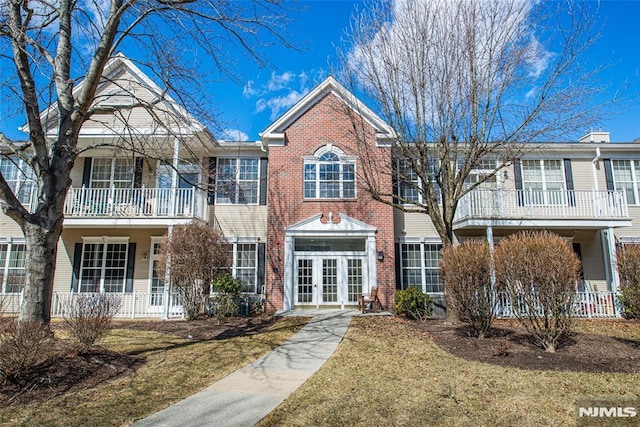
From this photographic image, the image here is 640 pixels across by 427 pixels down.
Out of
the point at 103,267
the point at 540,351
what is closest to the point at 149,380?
the point at 540,351

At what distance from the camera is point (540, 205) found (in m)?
14.9

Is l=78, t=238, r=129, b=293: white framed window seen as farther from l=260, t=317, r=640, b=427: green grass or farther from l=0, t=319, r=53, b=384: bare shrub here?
l=260, t=317, r=640, b=427: green grass

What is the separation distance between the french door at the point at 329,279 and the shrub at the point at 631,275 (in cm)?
775

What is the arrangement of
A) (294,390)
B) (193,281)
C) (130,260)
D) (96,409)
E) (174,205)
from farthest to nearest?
(130,260) < (174,205) < (193,281) < (294,390) < (96,409)

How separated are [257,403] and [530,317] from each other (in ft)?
19.1

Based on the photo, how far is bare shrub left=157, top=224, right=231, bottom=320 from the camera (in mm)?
12492

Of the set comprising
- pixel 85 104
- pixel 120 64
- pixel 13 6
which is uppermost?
pixel 120 64

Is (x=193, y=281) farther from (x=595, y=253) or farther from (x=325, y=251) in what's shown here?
(x=595, y=253)

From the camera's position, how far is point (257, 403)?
561 centimetres

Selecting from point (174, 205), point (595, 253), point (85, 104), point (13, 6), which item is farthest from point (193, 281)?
point (595, 253)

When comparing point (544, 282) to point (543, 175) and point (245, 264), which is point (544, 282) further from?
point (245, 264)

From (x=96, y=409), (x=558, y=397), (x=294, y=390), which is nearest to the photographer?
(x=96, y=409)

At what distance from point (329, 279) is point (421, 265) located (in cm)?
362

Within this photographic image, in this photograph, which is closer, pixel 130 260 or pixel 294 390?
pixel 294 390
